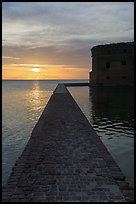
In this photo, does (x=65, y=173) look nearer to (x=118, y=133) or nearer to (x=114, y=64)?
(x=118, y=133)

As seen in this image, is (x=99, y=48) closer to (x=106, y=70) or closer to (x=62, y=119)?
(x=106, y=70)

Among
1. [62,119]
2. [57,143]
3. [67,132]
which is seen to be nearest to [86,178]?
[57,143]

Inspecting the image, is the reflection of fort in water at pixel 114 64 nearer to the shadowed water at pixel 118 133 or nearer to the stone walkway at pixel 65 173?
Result: the shadowed water at pixel 118 133

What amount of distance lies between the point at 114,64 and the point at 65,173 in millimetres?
39949

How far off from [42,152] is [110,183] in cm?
253

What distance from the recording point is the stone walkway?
4617mm

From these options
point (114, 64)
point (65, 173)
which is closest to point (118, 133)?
point (65, 173)

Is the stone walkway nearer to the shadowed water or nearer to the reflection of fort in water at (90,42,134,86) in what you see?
the shadowed water

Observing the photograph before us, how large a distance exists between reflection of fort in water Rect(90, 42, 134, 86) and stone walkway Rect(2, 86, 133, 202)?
118 ft

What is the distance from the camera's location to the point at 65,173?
5.66m

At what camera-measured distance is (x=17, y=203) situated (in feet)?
13.8

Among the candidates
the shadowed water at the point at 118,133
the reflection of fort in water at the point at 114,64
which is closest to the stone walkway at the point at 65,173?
the shadowed water at the point at 118,133

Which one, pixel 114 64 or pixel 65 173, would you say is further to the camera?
pixel 114 64

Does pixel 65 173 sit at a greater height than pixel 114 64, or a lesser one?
lesser
